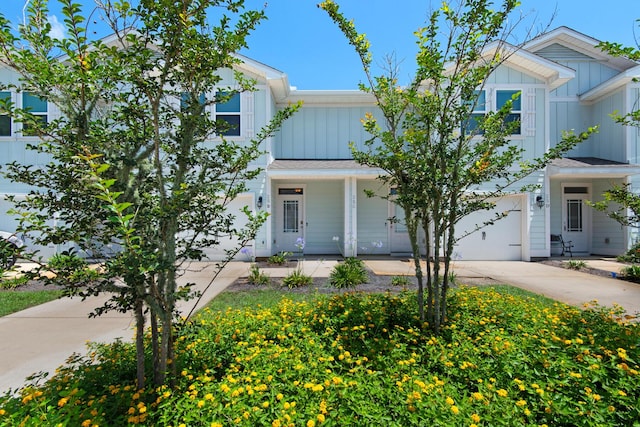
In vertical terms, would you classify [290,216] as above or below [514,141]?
below

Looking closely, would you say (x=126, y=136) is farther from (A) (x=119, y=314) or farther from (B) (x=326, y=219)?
(B) (x=326, y=219)

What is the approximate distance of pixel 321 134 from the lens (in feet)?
39.8

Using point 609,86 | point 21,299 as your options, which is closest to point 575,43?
point 609,86

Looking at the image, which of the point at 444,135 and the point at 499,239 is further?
the point at 499,239

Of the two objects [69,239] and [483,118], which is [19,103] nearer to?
[69,239]

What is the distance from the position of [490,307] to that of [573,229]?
36.4 ft

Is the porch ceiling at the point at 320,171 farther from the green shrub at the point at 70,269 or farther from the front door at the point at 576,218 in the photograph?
the green shrub at the point at 70,269

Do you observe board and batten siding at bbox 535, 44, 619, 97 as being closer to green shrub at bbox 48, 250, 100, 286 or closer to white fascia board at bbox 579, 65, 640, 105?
white fascia board at bbox 579, 65, 640, 105

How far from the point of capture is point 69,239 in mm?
1965

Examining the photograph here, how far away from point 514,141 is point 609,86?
155 inches

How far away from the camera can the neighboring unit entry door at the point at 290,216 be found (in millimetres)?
12047

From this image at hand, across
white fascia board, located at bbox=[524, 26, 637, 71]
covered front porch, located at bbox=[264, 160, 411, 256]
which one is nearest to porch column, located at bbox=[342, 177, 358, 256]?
covered front porch, located at bbox=[264, 160, 411, 256]

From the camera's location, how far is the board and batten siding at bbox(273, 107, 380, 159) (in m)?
12.1

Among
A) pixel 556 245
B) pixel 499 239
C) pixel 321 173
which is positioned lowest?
pixel 556 245
